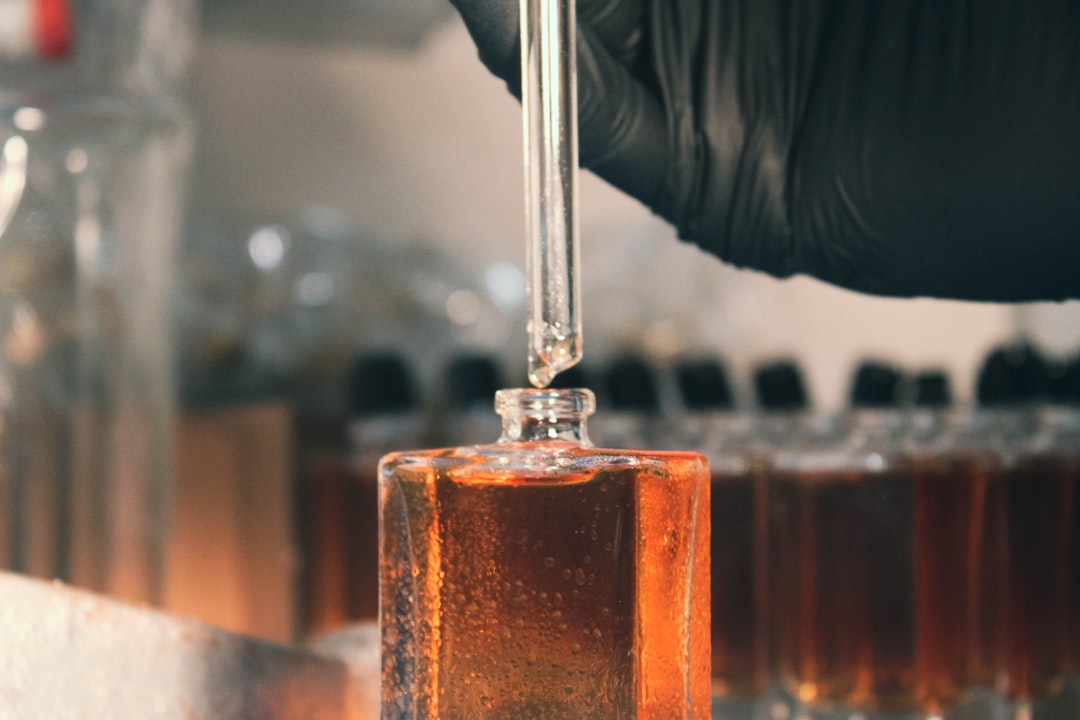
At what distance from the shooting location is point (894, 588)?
2.11 feet

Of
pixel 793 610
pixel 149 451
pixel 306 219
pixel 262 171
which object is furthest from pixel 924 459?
pixel 262 171

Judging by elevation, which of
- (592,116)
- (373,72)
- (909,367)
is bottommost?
(909,367)

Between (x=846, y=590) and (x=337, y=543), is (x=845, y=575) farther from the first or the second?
(x=337, y=543)

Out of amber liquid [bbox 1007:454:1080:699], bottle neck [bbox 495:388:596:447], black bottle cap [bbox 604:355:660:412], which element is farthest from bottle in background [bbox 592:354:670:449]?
bottle neck [bbox 495:388:596:447]

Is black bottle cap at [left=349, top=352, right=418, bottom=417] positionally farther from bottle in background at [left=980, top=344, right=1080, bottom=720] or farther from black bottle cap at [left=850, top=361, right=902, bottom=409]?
bottle in background at [left=980, top=344, right=1080, bottom=720]

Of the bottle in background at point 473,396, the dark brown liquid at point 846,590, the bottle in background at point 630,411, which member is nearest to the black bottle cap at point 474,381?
the bottle in background at point 473,396

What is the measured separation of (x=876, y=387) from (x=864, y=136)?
36 centimetres

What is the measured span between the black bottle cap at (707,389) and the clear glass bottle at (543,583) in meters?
0.56

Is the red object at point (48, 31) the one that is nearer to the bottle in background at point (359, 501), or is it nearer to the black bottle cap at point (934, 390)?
the bottle in background at point (359, 501)

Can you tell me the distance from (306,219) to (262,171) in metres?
0.15

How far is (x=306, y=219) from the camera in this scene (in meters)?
1.26

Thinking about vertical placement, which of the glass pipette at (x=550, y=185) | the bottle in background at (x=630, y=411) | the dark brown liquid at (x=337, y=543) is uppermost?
the glass pipette at (x=550, y=185)

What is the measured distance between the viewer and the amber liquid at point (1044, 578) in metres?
0.57

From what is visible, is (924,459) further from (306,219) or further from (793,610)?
(306,219)
